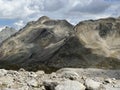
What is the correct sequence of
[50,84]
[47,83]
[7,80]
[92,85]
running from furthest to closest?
[7,80] → [47,83] → [50,84] → [92,85]

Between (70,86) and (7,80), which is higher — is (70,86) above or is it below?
below

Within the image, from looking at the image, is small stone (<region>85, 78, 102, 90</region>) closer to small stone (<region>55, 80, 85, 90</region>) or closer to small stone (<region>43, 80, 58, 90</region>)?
small stone (<region>55, 80, 85, 90</region>)

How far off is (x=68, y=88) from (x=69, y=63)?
596 ft

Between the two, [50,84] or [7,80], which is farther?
[7,80]

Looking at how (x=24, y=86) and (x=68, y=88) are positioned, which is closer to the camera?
(x=68, y=88)

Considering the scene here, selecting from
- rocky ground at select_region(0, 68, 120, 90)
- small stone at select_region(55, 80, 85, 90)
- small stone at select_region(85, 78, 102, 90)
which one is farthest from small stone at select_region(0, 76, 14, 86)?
small stone at select_region(85, 78, 102, 90)

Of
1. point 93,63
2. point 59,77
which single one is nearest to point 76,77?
point 59,77

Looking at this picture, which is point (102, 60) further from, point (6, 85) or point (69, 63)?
point (6, 85)

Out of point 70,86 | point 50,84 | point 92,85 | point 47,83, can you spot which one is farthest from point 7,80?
point 92,85

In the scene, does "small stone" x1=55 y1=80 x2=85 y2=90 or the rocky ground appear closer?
"small stone" x1=55 y1=80 x2=85 y2=90

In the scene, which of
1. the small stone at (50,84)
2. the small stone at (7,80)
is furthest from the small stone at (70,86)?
the small stone at (7,80)

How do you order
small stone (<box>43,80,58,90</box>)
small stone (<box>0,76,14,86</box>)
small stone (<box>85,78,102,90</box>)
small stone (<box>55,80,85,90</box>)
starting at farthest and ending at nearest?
small stone (<box>0,76,14,86</box>)
small stone (<box>43,80,58,90</box>)
small stone (<box>85,78,102,90</box>)
small stone (<box>55,80,85,90</box>)

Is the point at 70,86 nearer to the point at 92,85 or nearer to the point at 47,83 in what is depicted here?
the point at 92,85

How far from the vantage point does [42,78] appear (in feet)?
70.3
